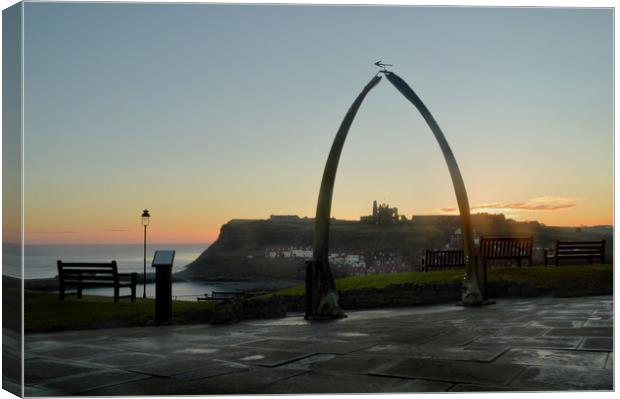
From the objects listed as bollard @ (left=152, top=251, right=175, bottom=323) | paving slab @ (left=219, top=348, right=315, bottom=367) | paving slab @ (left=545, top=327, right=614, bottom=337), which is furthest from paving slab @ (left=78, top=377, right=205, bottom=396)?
paving slab @ (left=545, top=327, right=614, bottom=337)

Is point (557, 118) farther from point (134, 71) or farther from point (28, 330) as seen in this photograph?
point (28, 330)

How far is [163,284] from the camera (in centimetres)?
879

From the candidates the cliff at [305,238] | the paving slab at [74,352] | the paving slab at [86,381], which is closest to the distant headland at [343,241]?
the cliff at [305,238]

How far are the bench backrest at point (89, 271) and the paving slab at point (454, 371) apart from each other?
5.38 meters

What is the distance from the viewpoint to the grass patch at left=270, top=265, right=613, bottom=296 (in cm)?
1187

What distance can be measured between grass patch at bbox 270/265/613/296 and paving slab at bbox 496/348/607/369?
5894 millimetres

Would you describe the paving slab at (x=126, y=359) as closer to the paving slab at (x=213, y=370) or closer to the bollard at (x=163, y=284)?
the paving slab at (x=213, y=370)

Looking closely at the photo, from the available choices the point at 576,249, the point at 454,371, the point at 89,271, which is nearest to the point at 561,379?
the point at 454,371

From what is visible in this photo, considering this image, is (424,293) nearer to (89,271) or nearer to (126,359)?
(89,271)

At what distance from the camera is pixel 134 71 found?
700 cm

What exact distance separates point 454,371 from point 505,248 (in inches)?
278

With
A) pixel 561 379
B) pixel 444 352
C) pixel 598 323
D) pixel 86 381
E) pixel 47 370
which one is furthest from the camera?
pixel 598 323

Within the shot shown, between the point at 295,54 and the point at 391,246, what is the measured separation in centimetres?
379

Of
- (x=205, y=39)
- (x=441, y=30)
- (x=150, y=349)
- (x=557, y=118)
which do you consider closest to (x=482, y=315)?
(x=557, y=118)
